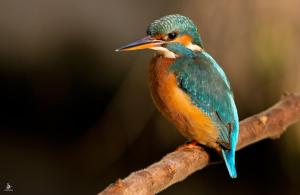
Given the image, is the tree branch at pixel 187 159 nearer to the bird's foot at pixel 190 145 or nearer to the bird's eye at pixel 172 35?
the bird's foot at pixel 190 145

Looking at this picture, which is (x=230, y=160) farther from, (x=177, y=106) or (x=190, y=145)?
(x=177, y=106)

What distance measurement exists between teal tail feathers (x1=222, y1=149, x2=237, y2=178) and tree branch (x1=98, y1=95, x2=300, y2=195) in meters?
0.06

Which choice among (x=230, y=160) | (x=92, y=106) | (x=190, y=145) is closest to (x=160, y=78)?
(x=190, y=145)

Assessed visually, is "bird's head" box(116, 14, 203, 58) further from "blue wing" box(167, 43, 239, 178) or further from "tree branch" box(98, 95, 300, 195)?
"tree branch" box(98, 95, 300, 195)

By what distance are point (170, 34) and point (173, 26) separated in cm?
3

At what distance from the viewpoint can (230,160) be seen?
2.43 meters

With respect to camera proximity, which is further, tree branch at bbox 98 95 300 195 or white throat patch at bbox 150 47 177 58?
white throat patch at bbox 150 47 177 58

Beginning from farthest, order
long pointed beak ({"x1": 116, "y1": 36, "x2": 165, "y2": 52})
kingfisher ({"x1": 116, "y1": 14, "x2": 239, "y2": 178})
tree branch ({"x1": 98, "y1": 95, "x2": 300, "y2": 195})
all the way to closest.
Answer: kingfisher ({"x1": 116, "y1": 14, "x2": 239, "y2": 178}) → long pointed beak ({"x1": 116, "y1": 36, "x2": 165, "y2": 52}) → tree branch ({"x1": 98, "y1": 95, "x2": 300, "y2": 195})

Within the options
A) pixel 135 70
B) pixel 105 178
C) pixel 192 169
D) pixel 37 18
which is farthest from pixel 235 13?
pixel 37 18

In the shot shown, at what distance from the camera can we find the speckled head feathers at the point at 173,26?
241 cm

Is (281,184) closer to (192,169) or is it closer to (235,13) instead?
(235,13)

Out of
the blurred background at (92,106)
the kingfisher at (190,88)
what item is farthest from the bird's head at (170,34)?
the blurred background at (92,106)

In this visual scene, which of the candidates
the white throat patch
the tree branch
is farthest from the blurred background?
the white throat patch

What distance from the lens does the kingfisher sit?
2434 millimetres
